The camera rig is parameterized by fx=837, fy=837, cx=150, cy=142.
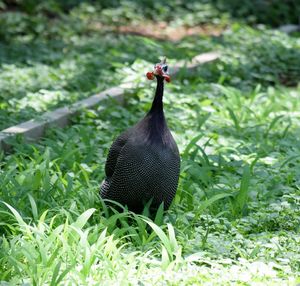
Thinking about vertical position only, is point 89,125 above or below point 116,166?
below

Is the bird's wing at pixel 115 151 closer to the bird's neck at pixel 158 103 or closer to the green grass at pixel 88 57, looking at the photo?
the bird's neck at pixel 158 103

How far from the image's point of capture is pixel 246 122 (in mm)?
7289

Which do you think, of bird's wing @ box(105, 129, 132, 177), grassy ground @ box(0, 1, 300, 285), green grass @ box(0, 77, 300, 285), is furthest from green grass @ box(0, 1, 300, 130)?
bird's wing @ box(105, 129, 132, 177)

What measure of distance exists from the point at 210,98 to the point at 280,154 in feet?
5.45

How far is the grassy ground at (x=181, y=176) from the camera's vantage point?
13.8 ft

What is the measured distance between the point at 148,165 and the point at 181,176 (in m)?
0.87

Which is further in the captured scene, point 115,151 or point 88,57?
point 88,57

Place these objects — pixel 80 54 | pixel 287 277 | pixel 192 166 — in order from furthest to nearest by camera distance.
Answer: pixel 80 54
pixel 192 166
pixel 287 277

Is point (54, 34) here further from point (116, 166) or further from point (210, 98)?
point (116, 166)

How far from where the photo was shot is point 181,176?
5.61 m

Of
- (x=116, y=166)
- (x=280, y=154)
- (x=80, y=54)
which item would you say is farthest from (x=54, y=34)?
(x=116, y=166)

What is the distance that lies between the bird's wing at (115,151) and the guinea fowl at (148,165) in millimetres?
18

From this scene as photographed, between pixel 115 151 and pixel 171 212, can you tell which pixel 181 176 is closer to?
pixel 171 212

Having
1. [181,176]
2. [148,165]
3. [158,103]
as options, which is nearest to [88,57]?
[181,176]
